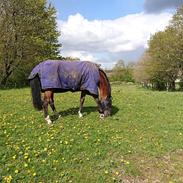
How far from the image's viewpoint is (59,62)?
1472 centimetres

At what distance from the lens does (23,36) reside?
40125 millimetres

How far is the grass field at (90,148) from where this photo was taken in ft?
29.6

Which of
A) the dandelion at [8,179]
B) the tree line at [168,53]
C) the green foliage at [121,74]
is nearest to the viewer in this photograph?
the dandelion at [8,179]

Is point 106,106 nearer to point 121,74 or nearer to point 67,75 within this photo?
point 67,75

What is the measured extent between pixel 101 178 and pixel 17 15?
112 ft

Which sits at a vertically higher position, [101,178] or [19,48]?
[19,48]

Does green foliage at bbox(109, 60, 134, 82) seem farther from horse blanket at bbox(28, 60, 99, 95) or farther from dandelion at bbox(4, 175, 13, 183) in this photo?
dandelion at bbox(4, 175, 13, 183)

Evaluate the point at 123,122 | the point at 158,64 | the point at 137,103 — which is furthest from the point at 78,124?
the point at 158,64

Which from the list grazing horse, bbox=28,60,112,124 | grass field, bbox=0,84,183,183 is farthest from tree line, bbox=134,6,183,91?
grazing horse, bbox=28,60,112,124

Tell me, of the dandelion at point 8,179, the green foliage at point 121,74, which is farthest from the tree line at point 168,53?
the green foliage at point 121,74

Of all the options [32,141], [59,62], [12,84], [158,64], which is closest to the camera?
[32,141]

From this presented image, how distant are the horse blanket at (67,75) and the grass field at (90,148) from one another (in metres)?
1.46

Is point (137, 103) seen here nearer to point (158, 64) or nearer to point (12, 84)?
point (12, 84)

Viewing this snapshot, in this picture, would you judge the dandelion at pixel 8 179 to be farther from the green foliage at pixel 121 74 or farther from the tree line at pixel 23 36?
the green foliage at pixel 121 74
